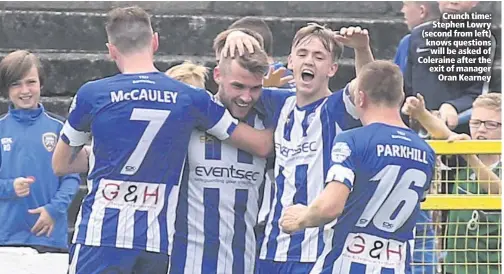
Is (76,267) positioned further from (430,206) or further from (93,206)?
(430,206)

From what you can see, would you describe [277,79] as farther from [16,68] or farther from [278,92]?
[16,68]

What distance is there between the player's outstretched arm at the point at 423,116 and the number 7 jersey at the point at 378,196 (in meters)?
0.56

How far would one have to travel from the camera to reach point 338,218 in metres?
5.32

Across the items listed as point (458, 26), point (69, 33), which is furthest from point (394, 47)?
point (69, 33)

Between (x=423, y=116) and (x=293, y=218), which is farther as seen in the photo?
(x=423, y=116)

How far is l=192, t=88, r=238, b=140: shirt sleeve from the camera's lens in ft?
18.4

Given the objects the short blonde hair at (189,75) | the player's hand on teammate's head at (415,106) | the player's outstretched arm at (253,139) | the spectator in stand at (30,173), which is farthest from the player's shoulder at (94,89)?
the spectator in stand at (30,173)

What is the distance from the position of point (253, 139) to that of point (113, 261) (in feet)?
2.85

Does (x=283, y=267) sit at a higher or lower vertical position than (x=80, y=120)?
lower

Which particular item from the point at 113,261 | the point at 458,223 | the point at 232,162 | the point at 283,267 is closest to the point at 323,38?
the point at 232,162

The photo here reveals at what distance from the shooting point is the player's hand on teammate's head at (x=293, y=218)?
5098 millimetres

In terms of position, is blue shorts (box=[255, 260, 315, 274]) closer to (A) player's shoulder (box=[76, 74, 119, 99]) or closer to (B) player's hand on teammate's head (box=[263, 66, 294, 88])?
(B) player's hand on teammate's head (box=[263, 66, 294, 88])

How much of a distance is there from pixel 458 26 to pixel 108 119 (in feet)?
12.3

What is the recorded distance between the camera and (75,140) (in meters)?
5.67
